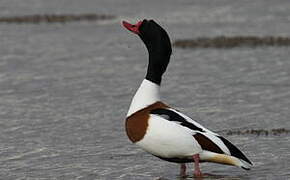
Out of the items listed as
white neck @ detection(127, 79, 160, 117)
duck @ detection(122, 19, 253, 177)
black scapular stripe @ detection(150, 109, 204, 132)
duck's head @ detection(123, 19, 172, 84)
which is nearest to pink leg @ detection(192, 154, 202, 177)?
duck @ detection(122, 19, 253, 177)

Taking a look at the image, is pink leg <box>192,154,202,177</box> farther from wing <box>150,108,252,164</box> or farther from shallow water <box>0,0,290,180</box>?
shallow water <box>0,0,290,180</box>

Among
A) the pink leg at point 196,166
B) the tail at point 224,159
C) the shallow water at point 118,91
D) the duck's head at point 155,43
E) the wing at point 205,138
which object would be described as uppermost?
the duck's head at point 155,43

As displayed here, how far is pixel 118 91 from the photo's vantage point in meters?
19.0

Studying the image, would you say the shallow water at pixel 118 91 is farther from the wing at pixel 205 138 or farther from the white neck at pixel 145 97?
the white neck at pixel 145 97

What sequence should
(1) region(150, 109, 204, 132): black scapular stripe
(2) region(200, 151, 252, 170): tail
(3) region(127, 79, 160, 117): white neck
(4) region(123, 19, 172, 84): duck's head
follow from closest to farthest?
(2) region(200, 151, 252, 170): tail → (1) region(150, 109, 204, 132): black scapular stripe → (3) region(127, 79, 160, 117): white neck → (4) region(123, 19, 172, 84): duck's head

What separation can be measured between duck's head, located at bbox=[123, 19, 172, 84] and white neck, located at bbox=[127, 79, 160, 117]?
94 mm

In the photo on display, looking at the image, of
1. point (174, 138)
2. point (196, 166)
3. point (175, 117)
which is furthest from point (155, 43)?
point (196, 166)

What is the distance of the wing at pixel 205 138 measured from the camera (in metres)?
11.5

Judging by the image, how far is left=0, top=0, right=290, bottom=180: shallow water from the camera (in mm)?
13133

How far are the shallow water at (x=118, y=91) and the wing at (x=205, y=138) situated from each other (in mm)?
614

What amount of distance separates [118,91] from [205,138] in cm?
757

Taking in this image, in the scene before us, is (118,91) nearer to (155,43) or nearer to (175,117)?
(155,43)

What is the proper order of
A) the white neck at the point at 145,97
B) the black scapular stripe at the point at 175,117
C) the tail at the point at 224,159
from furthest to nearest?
the white neck at the point at 145,97, the black scapular stripe at the point at 175,117, the tail at the point at 224,159

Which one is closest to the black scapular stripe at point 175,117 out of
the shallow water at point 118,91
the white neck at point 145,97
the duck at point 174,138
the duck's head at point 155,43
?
the duck at point 174,138
